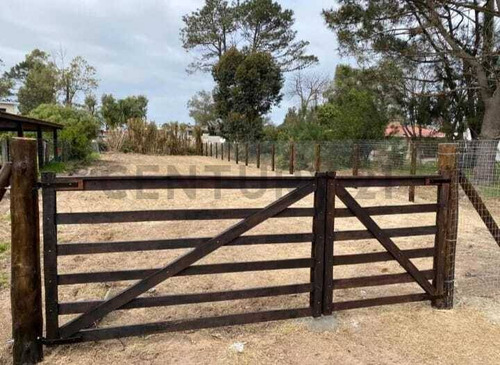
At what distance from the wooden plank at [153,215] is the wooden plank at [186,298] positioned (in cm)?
56

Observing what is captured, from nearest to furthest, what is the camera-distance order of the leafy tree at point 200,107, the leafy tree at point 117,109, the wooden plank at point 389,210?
1. the wooden plank at point 389,210
2. the leafy tree at point 117,109
3. the leafy tree at point 200,107

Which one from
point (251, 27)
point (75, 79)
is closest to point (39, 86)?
point (75, 79)

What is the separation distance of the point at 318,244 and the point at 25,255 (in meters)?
2.04

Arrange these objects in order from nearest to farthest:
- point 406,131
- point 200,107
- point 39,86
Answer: point 406,131, point 39,86, point 200,107

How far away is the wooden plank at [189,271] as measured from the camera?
2516mm

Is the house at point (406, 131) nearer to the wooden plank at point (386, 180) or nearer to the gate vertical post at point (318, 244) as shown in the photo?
the wooden plank at point (386, 180)

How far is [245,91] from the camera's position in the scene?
2600cm

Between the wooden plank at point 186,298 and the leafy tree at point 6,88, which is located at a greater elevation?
the leafy tree at point 6,88

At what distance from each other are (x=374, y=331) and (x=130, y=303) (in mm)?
1858

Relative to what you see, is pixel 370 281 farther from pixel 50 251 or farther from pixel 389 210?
pixel 50 251

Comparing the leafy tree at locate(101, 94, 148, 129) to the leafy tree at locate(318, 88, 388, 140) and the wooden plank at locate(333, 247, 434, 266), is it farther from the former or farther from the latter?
the wooden plank at locate(333, 247, 434, 266)

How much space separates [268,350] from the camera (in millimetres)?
2646

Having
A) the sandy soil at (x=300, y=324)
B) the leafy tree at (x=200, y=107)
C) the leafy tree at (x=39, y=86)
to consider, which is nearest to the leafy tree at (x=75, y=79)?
the leafy tree at (x=39, y=86)

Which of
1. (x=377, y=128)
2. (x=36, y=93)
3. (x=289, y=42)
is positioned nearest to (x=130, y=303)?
(x=377, y=128)
